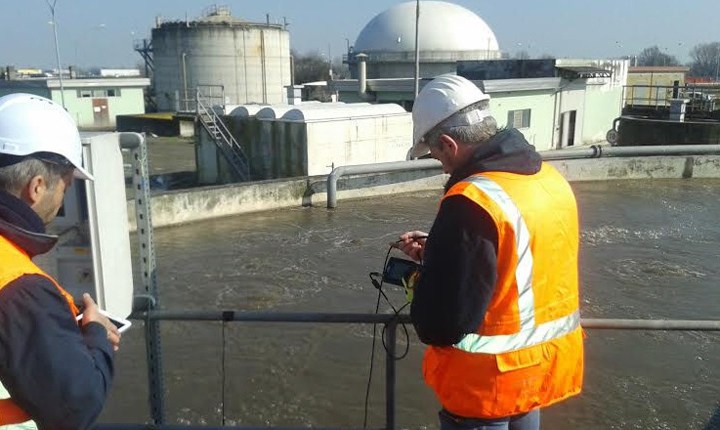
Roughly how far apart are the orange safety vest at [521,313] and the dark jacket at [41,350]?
1168mm

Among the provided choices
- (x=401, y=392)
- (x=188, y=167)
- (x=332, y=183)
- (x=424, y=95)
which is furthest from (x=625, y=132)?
(x=424, y=95)

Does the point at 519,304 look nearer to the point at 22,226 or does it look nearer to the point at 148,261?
the point at 22,226

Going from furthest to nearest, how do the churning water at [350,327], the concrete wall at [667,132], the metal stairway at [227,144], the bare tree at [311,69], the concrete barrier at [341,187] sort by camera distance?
1. the bare tree at [311,69]
2. the concrete wall at [667,132]
3. the metal stairway at [227,144]
4. the concrete barrier at [341,187]
5. the churning water at [350,327]

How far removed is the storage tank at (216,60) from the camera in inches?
1612

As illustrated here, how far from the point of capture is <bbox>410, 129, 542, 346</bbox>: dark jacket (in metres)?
1.94

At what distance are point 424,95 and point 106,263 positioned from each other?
169 cm

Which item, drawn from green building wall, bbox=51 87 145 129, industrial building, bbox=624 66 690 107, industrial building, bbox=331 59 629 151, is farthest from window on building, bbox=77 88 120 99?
industrial building, bbox=624 66 690 107

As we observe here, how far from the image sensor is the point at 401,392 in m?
6.85

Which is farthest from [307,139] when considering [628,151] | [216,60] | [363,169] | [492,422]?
[216,60]

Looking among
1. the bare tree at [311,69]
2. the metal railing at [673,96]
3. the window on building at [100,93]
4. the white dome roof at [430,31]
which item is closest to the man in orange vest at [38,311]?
the metal railing at [673,96]

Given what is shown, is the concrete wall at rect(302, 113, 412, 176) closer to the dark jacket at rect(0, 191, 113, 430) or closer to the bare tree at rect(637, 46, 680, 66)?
the dark jacket at rect(0, 191, 113, 430)

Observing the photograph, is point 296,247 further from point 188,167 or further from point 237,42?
point 237,42

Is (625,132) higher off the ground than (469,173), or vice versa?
(469,173)

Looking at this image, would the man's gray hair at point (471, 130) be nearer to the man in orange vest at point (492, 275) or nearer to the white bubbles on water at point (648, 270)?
the man in orange vest at point (492, 275)
